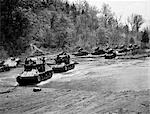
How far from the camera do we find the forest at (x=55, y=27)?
60.2 metres

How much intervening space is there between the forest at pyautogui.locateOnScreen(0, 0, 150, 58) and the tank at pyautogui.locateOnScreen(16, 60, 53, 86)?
28.1 metres

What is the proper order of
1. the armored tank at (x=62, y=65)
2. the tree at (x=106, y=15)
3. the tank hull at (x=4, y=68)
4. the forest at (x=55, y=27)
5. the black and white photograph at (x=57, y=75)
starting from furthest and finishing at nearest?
the tree at (x=106, y=15) < the forest at (x=55, y=27) < the tank hull at (x=4, y=68) < the armored tank at (x=62, y=65) < the black and white photograph at (x=57, y=75)

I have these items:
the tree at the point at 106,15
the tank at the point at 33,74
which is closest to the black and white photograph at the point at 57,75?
the tank at the point at 33,74

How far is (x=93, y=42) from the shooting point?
104375 mm

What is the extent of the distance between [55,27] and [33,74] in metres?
64.1

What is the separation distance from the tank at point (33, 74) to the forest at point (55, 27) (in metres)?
28.1

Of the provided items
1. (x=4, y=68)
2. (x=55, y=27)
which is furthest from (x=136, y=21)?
(x=4, y=68)

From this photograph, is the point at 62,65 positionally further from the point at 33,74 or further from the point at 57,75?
the point at 33,74

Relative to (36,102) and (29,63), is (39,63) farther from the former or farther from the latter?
(36,102)

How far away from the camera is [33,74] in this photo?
27.2 m

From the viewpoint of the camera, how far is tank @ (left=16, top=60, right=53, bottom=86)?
88.4ft

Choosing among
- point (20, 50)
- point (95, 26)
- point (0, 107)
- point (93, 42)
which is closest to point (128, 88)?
point (0, 107)

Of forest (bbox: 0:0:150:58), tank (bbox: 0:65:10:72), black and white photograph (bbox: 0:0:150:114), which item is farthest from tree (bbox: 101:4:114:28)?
tank (bbox: 0:65:10:72)

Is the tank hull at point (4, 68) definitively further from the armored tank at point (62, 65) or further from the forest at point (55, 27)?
the forest at point (55, 27)
